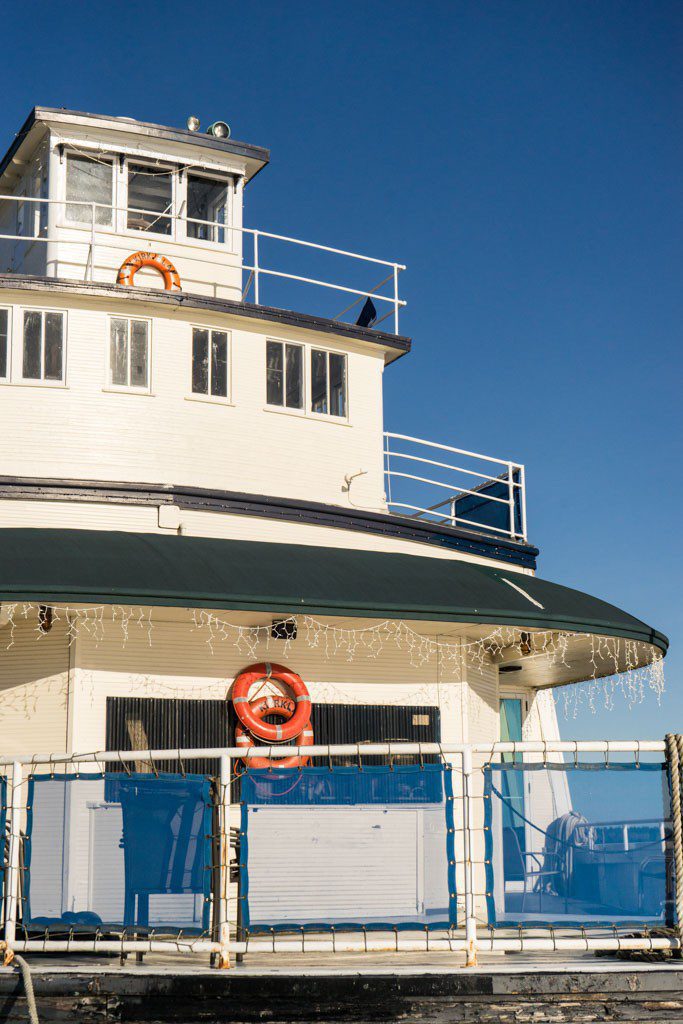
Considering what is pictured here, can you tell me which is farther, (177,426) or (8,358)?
(177,426)

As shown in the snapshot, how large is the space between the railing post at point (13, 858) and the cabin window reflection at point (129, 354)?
7.04 metres

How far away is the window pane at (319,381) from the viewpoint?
651 inches

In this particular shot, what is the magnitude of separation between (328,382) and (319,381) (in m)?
0.15

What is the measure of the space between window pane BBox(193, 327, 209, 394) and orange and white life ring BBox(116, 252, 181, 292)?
185 cm

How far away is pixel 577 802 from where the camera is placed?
8914 millimetres

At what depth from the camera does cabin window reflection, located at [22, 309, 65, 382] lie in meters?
15.0

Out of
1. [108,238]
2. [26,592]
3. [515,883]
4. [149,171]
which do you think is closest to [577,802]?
[515,883]

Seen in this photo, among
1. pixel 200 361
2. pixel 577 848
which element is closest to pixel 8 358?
pixel 200 361

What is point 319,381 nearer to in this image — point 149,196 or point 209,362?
point 209,362

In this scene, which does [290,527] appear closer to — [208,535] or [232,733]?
[208,535]

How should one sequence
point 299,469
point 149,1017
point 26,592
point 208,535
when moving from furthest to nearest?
1. point 299,469
2. point 208,535
3. point 26,592
4. point 149,1017

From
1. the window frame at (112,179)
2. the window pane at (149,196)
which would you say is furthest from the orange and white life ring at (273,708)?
the window pane at (149,196)

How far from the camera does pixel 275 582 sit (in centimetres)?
1302

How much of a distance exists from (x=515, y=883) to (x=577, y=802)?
741 millimetres
